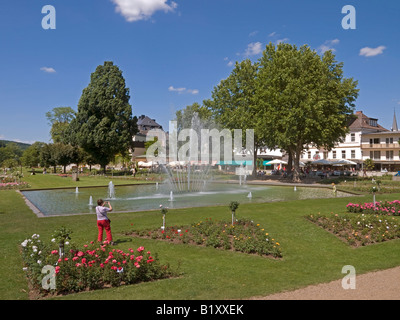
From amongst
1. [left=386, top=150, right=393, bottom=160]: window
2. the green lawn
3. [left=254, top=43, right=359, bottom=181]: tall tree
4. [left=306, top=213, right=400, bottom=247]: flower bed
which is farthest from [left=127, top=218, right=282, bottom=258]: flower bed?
[left=386, top=150, right=393, bottom=160]: window

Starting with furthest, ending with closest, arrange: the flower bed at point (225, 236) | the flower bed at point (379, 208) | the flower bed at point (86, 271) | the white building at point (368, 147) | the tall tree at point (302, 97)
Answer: the white building at point (368, 147) < the tall tree at point (302, 97) < the flower bed at point (379, 208) < the flower bed at point (225, 236) < the flower bed at point (86, 271)

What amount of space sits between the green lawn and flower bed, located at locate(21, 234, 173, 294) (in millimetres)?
273

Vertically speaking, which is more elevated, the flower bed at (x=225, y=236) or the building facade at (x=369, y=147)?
the building facade at (x=369, y=147)

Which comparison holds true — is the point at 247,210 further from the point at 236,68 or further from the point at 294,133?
the point at 236,68

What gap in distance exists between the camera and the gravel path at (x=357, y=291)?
6.82 metres

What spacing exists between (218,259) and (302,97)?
32083mm

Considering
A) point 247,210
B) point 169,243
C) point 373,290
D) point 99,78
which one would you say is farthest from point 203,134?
point 373,290

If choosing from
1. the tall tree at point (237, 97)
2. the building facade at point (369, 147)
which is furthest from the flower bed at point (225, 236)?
the building facade at point (369, 147)

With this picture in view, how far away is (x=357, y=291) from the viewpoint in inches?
282

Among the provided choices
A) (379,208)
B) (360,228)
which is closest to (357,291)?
(360,228)

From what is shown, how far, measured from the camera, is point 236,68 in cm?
4859

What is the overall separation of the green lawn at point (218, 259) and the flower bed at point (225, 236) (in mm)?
375

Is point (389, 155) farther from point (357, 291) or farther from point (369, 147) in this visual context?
point (357, 291)

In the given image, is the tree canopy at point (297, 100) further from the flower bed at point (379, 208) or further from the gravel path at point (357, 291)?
the gravel path at point (357, 291)
